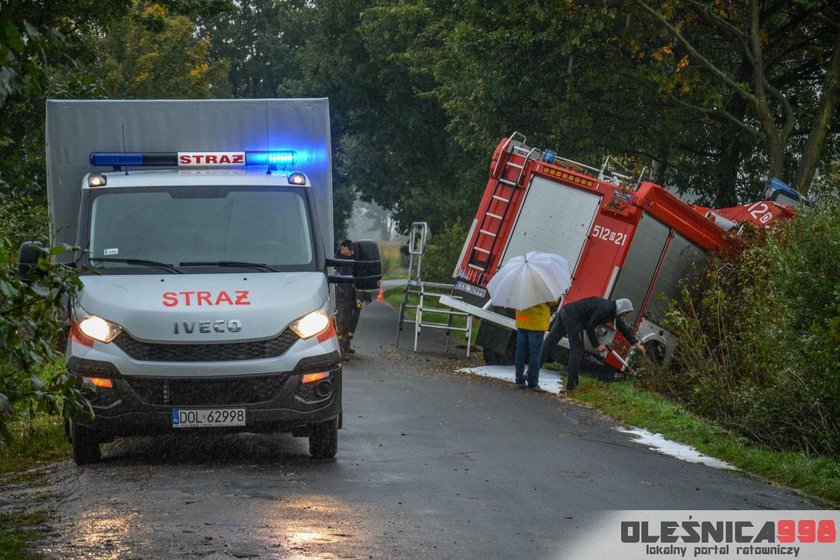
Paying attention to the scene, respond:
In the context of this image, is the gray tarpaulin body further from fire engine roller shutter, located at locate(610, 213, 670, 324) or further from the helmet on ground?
fire engine roller shutter, located at locate(610, 213, 670, 324)

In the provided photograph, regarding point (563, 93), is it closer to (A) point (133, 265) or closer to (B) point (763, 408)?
(B) point (763, 408)

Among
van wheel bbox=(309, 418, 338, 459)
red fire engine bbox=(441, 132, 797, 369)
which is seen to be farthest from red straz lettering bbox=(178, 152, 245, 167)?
red fire engine bbox=(441, 132, 797, 369)

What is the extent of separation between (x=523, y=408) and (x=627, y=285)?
4.25m

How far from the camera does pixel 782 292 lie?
12.4 meters

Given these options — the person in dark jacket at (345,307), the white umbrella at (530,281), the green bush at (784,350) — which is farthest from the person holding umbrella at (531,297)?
the person in dark jacket at (345,307)

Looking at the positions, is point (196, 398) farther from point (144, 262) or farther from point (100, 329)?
point (144, 262)

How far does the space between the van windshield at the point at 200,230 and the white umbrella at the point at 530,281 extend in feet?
23.1

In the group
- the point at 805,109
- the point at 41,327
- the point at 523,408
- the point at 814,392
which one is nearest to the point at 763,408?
the point at 814,392

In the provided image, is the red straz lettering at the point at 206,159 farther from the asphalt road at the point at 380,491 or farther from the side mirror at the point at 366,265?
the asphalt road at the point at 380,491

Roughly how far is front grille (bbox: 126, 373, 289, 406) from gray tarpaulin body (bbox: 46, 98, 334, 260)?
1.98 metres

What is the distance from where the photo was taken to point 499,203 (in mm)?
19328

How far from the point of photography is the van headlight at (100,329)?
9.00 meters

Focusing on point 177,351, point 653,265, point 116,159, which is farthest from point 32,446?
point 653,265

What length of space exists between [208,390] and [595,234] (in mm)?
10264
